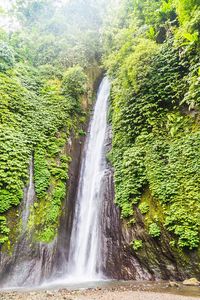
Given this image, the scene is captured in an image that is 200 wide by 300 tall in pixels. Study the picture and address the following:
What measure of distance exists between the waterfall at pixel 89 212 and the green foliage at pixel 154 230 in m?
2.44

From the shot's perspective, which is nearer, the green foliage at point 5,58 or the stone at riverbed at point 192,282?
the stone at riverbed at point 192,282

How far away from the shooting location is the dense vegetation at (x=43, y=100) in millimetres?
9758

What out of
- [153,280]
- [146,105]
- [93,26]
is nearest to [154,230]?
[153,280]

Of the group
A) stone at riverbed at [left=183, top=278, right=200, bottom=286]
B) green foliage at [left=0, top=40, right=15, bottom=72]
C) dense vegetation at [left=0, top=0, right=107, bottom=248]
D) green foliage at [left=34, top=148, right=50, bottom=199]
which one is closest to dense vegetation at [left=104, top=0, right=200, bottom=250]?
stone at riverbed at [left=183, top=278, right=200, bottom=286]

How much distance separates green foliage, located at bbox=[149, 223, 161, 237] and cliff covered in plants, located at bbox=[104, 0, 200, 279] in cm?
3

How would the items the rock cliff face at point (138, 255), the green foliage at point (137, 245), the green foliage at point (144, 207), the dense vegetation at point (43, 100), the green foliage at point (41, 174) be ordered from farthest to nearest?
the green foliage at point (41, 174) → the dense vegetation at point (43, 100) → the green foliage at point (144, 207) → the green foliage at point (137, 245) → the rock cliff face at point (138, 255)

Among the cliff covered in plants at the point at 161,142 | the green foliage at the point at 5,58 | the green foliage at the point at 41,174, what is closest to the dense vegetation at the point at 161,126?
the cliff covered in plants at the point at 161,142

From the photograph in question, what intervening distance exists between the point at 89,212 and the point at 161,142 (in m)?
4.41

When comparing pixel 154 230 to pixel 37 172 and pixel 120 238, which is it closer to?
pixel 120 238

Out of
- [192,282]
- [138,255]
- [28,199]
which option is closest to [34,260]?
[28,199]

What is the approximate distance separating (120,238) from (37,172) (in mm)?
4327

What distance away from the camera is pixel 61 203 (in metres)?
10.8

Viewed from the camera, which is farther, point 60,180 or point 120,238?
point 60,180

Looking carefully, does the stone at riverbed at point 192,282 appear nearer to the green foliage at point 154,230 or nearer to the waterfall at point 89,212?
the green foliage at point 154,230
